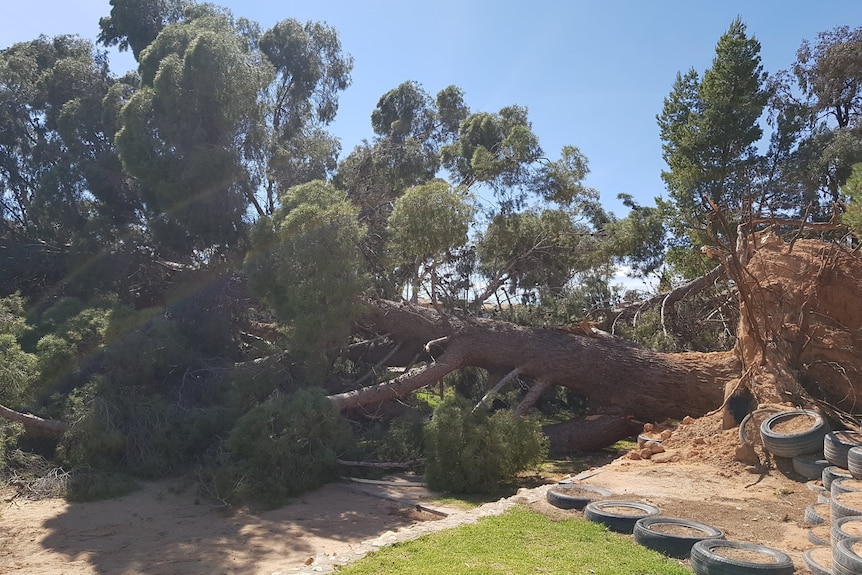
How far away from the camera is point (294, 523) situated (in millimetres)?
8078

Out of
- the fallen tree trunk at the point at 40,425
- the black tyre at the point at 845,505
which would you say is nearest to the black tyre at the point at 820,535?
the black tyre at the point at 845,505

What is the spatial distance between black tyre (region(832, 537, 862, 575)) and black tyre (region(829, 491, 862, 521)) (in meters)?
0.71

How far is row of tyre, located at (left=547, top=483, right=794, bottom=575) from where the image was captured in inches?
172

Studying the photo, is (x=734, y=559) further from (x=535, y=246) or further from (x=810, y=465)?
(x=535, y=246)

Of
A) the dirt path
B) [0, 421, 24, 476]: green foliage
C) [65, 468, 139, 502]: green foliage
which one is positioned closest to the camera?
the dirt path

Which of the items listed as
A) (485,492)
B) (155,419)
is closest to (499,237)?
(485,492)

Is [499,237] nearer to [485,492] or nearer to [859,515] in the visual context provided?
[485,492]

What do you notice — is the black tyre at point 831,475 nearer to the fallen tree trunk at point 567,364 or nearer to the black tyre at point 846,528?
the black tyre at point 846,528

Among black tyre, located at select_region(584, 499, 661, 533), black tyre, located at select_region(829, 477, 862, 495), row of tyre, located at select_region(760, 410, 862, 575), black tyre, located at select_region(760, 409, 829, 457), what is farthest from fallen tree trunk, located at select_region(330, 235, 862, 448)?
black tyre, located at select_region(584, 499, 661, 533)

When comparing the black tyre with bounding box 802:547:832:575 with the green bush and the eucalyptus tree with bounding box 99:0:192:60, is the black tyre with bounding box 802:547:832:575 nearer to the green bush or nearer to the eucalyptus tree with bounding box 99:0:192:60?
the green bush

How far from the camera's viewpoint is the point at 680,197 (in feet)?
54.7

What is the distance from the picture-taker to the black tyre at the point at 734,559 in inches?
169

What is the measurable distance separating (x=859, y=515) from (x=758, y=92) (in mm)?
14235

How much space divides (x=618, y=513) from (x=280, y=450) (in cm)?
511
